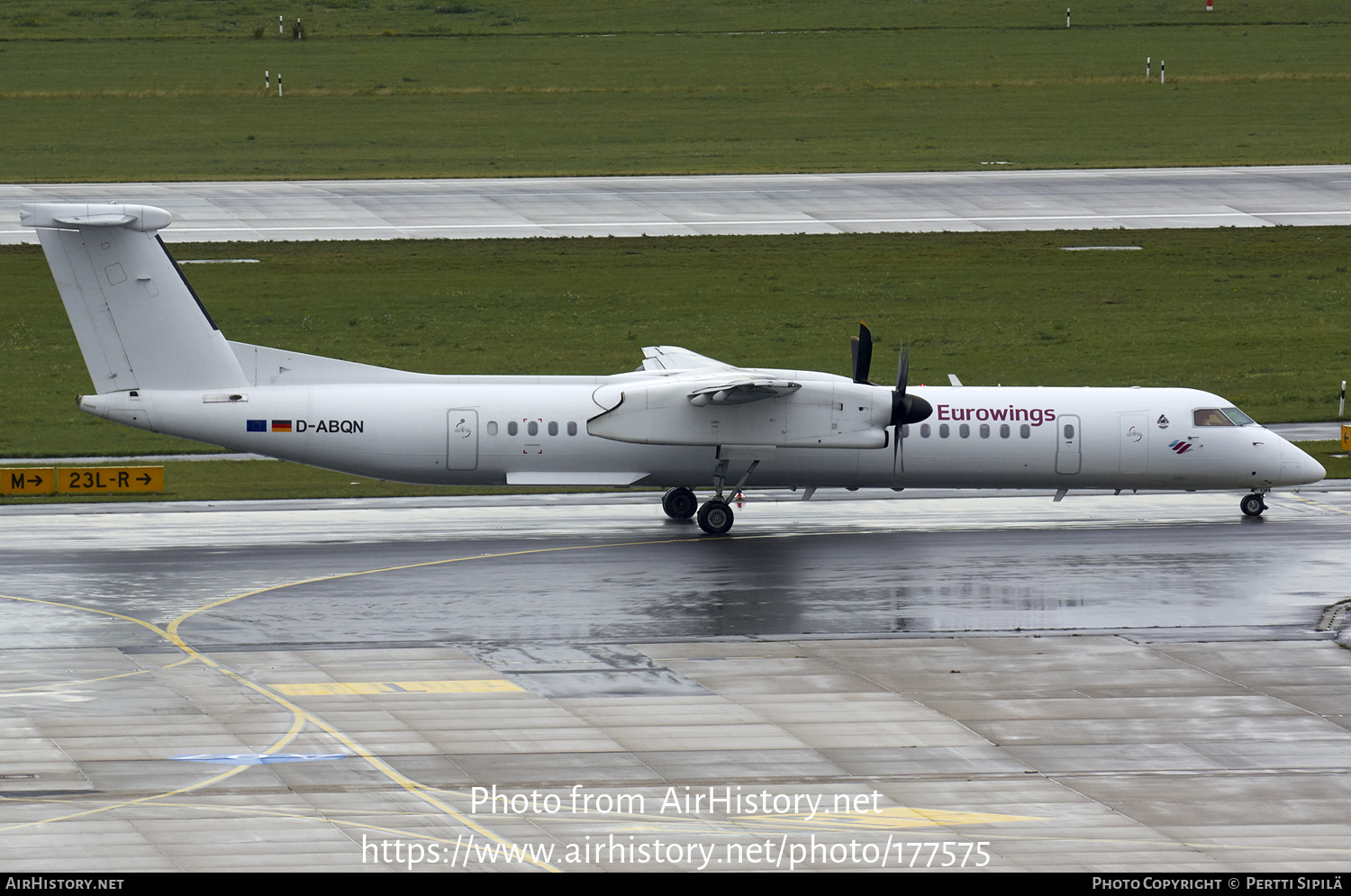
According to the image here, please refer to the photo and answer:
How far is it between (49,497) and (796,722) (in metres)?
23.4

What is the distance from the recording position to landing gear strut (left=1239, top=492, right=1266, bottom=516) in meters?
36.2

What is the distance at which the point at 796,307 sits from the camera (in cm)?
5984

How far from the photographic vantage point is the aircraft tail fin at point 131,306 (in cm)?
3291

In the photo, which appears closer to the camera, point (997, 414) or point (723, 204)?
point (997, 414)

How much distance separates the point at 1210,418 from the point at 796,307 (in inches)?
1001

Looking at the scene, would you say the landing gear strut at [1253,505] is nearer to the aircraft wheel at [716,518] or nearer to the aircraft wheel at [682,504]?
the aircraft wheel at [716,518]

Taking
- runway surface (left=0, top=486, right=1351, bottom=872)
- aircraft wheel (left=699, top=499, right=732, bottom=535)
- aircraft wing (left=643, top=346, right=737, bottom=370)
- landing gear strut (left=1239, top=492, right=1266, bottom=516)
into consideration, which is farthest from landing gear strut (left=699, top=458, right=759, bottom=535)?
landing gear strut (left=1239, top=492, right=1266, bottom=516)

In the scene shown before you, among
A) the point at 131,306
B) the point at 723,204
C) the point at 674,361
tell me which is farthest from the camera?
the point at 723,204

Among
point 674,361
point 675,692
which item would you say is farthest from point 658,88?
point 675,692

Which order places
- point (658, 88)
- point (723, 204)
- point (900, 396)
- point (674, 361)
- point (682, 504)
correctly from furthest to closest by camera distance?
point (658, 88) < point (723, 204) < point (674, 361) < point (682, 504) < point (900, 396)

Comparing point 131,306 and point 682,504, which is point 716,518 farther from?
point 131,306

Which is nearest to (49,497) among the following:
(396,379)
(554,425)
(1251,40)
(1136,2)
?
(396,379)

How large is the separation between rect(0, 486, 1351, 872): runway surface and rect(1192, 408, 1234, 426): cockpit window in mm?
2177

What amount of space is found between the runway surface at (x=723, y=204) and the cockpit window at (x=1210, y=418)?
32296 mm
